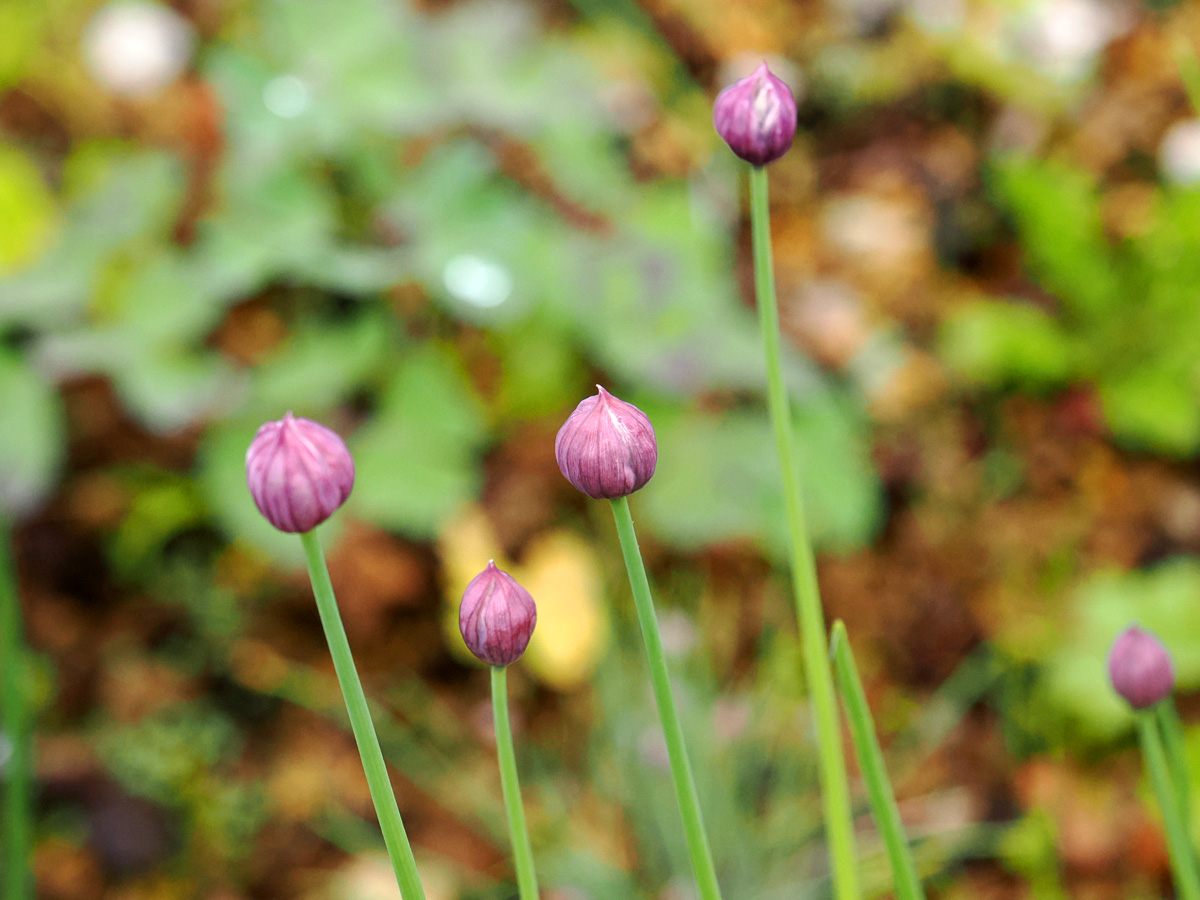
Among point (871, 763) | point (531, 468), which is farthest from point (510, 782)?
point (531, 468)

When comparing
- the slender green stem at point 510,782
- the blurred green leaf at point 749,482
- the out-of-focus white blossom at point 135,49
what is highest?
the out-of-focus white blossom at point 135,49

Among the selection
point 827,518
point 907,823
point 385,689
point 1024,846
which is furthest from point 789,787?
point 385,689

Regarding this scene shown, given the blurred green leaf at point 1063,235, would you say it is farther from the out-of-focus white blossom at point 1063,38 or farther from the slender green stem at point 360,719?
the slender green stem at point 360,719

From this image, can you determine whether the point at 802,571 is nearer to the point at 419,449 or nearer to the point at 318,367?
the point at 419,449

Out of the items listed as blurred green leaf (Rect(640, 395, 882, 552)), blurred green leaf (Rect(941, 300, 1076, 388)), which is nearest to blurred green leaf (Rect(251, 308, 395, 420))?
blurred green leaf (Rect(640, 395, 882, 552))

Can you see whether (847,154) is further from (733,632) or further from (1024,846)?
(1024,846)

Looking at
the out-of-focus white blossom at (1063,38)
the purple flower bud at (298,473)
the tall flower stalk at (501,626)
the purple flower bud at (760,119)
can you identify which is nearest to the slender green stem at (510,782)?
the tall flower stalk at (501,626)

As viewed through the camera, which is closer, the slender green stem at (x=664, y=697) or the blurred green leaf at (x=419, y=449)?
the slender green stem at (x=664, y=697)
